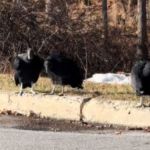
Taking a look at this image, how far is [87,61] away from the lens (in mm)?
20844

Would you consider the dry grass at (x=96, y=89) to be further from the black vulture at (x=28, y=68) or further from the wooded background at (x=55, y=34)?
the wooded background at (x=55, y=34)

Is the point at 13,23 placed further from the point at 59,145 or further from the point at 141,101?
the point at 59,145

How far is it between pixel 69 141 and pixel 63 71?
314 cm

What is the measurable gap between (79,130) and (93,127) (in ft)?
1.11

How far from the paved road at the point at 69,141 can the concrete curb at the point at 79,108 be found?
2.06 ft

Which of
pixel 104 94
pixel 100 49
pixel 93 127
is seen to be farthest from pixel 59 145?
pixel 100 49

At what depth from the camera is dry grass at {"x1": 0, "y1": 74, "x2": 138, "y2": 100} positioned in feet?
39.5

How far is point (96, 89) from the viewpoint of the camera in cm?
1329

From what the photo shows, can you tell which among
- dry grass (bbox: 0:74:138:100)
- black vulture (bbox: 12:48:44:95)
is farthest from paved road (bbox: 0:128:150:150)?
black vulture (bbox: 12:48:44:95)

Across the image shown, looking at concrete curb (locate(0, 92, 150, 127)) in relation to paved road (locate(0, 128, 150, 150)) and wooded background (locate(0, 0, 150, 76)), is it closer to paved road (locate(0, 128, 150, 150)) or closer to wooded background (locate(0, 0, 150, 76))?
paved road (locate(0, 128, 150, 150))

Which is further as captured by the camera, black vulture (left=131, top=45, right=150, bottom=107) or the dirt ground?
black vulture (left=131, top=45, right=150, bottom=107)

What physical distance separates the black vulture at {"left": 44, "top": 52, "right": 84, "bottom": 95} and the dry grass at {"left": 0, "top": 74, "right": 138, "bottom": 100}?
34 cm

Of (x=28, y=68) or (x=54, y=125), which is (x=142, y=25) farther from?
(x=54, y=125)

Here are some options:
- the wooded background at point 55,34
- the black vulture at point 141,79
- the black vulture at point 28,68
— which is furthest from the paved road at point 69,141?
the wooded background at point 55,34
